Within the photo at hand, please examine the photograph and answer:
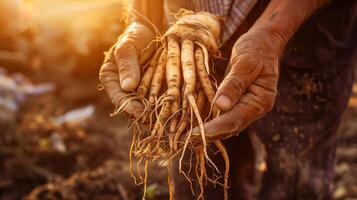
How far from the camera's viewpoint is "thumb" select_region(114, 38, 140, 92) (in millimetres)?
2012

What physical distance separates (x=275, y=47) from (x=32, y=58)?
5.29 m

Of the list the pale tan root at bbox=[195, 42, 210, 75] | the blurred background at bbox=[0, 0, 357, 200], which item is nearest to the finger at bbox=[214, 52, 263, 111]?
the pale tan root at bbox=[195, 42, 210, 75]

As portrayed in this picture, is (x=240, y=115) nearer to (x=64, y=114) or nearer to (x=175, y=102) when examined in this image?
(x=175, y=102)

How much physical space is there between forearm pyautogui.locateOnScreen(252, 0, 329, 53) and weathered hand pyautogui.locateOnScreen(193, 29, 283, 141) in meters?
0.06

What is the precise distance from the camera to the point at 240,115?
70.5 inches

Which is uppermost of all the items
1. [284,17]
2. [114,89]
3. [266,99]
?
[114,89]

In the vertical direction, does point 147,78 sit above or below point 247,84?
above

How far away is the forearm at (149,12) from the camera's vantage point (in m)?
2.44

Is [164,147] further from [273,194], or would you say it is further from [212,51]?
[273,194]

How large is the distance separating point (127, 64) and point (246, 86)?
54cm

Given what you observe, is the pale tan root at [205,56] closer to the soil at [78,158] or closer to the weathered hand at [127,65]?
the weathered hand at [127,65]

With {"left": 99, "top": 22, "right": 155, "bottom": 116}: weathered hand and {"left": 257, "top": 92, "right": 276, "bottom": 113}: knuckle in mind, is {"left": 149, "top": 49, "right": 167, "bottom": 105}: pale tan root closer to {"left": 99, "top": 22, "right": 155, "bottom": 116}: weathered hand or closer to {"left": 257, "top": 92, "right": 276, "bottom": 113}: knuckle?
{"left": 99, "top": 22, "right": 155, "bottom": 116}: weathered hand

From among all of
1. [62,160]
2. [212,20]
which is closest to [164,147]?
[212,20]

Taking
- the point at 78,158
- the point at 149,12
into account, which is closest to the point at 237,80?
the point at 149,12
